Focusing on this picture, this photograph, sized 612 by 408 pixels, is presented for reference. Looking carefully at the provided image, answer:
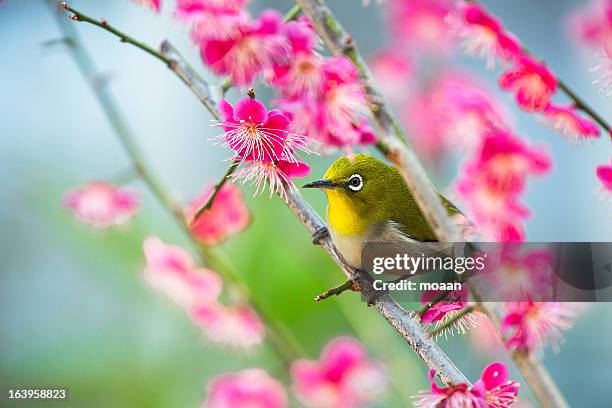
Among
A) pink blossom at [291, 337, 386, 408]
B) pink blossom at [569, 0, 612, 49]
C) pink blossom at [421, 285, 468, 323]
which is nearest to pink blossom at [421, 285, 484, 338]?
pink blossom at [421, 285, 468, 323]

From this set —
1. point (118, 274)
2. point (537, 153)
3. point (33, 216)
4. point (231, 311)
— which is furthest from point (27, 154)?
point (537, 153)

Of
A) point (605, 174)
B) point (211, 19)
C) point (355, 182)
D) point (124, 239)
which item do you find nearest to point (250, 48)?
point (211, 19)

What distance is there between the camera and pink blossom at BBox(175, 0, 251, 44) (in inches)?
17.4

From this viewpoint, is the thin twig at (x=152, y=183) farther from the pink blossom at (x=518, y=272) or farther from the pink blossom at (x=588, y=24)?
the pink blossom at (x=588, y=24)

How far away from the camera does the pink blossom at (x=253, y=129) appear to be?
409 millimetres

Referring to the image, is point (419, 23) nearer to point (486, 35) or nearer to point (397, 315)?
point (486, 35)

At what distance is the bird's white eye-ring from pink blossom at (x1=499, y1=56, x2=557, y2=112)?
0.43ft

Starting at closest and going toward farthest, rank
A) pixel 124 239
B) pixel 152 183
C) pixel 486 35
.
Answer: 1. pixel 486 35
2. pixel 152 183
3. pixel 124 239

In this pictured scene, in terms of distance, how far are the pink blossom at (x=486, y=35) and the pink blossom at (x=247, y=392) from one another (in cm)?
40

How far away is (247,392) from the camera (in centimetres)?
69

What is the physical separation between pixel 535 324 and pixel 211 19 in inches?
11.5

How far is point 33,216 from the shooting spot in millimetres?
907

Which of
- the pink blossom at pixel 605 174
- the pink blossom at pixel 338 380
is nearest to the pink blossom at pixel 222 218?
the pink blossom at pixel 338 380

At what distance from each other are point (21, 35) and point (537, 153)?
1.94 ft
